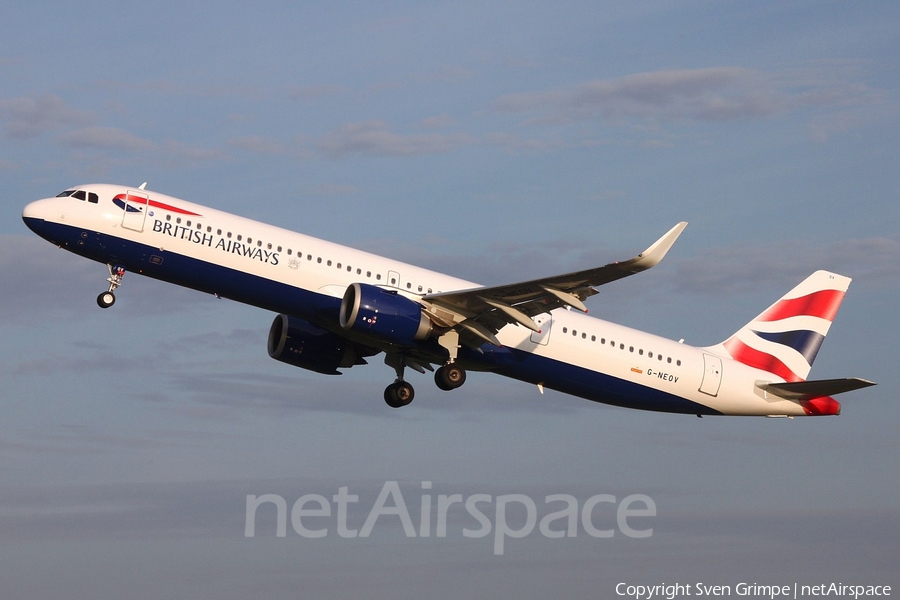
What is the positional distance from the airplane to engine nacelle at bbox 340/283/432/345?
0.05 metres

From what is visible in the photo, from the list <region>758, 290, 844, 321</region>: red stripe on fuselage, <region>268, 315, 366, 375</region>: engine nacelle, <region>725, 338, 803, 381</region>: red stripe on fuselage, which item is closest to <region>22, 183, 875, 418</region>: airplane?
<region>268, 315, 366, 375</region>: engine nacelle

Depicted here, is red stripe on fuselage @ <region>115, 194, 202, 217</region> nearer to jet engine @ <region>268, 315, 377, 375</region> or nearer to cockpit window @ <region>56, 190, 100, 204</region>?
cockpit window @ <region>56, 190, 100, 204</region>

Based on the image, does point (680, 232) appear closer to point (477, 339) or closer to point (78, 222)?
point (477, 339)

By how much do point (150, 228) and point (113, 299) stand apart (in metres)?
2.94

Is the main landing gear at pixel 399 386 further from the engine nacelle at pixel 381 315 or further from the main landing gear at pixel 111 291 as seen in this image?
the main landing gear at pixel 111 291

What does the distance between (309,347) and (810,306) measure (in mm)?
21073

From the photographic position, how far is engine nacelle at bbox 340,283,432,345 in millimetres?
37906

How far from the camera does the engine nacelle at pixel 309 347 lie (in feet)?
147

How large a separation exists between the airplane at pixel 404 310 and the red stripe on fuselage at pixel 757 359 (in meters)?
0.99

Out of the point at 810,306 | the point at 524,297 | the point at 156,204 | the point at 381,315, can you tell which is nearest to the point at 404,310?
the point at 381,315

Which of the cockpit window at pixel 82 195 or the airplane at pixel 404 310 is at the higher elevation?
the cockpit window at pixel 82 195

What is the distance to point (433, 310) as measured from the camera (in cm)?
3975

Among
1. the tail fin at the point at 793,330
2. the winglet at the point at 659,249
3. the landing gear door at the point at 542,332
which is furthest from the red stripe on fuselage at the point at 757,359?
the winglet at the point at 659,249

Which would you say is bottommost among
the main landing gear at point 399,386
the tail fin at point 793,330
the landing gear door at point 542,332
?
the main landing gear at point 399,386
